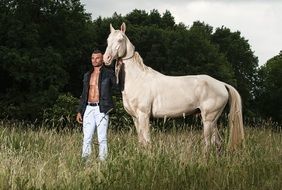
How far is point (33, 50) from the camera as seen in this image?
44938 millimetres

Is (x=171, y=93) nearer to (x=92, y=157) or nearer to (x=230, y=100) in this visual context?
(x=230, y=100)

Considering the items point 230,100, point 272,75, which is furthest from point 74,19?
point 230,100

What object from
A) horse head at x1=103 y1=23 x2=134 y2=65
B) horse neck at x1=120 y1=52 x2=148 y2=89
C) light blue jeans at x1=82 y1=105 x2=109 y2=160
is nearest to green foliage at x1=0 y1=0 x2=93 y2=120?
horse neck at x1=120 y1=52 x2=148 y2=89

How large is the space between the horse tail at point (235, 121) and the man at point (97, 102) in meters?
2.08

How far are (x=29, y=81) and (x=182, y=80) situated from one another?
36254mm

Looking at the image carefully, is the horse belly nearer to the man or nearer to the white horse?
the white horse

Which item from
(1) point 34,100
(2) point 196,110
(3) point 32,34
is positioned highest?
(3) point 32,34

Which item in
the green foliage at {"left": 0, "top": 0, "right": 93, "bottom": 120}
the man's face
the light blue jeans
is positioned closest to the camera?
the light blue jeans

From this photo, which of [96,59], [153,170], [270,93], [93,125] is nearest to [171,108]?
[93,125]

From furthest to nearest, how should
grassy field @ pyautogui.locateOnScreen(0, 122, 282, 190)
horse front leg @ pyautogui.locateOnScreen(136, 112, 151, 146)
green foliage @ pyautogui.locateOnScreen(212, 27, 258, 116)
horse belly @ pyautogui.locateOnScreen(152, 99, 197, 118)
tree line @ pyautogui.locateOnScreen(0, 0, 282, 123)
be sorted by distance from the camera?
green foliage @ pyautogui.locateOnScreen(212, 27, 258, 116) < tree line @ pyautogui.locateOnScreen(0, 0, 282, 123) < horse belly @ pyautogui.locateOnScreen(152, 99, 197, 118) < horse front leg @ pyautogui.locateOnScreen(136, 112, 151, 146) < grassy field @ pyautogui.locateOnScreen(0, 122, 282, 190)

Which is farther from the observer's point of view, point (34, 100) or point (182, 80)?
point (34, 100)

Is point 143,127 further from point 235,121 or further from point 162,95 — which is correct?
point 235,121

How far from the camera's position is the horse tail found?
8875mm

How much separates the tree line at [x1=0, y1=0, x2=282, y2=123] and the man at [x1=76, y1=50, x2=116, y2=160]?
96.7 feet
